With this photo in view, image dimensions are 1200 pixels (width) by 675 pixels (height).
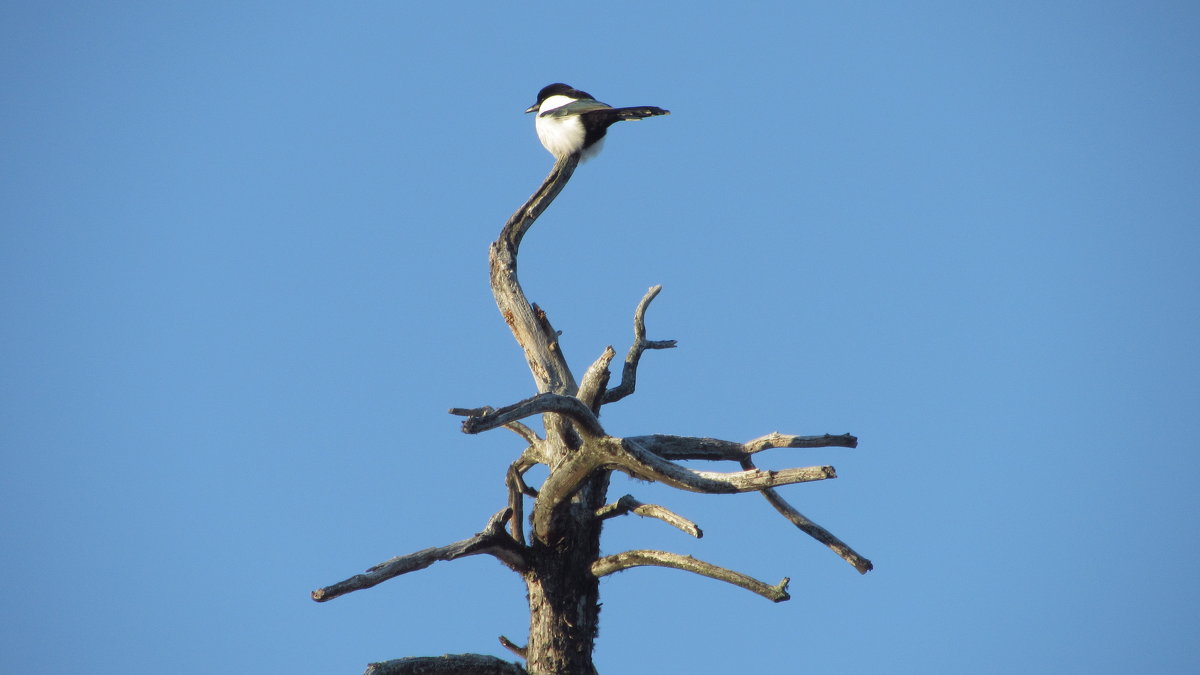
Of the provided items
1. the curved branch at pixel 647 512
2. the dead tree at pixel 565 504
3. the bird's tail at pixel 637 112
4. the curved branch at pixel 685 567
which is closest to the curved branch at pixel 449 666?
the dead tree at pixel 565 504

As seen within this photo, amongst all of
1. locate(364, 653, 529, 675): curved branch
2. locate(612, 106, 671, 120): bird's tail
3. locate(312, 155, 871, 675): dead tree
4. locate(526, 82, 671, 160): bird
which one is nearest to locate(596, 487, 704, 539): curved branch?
locate(312, 155, 871, 675): dead tree

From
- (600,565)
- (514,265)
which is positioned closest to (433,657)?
(600,565)

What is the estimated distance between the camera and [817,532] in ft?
18.3

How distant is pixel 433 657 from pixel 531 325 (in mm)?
2169

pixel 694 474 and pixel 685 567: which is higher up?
pixel 694 474

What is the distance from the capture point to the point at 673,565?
18.3 ft

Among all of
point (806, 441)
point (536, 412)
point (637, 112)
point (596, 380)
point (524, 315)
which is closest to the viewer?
point (536, 412)

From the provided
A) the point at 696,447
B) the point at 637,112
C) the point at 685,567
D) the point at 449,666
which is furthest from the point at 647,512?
the point at 637,112

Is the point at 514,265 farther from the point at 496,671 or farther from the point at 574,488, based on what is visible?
the point at 496,671

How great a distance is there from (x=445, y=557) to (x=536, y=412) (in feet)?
3.66

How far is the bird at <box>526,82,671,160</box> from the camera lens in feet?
24.8

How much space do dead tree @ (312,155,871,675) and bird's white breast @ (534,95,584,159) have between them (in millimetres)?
998

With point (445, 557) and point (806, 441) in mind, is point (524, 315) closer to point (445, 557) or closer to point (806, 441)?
point (445, 557)

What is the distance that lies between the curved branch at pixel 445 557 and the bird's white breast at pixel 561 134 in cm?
301
